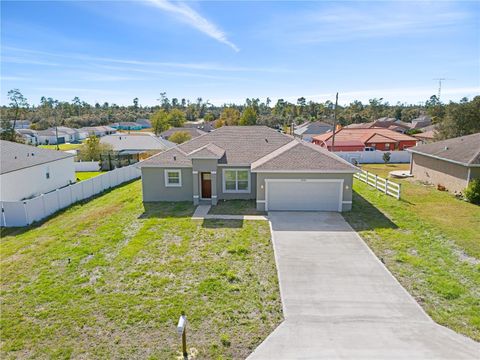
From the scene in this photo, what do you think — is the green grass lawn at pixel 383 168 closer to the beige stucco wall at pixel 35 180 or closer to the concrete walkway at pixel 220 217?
the concrete walkway at pixel 220 217

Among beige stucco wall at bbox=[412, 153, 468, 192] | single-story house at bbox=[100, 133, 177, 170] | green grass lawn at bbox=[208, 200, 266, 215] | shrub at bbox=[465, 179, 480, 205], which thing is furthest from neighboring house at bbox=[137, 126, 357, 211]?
single-story house at bbox=[100, 133, 177, 170]

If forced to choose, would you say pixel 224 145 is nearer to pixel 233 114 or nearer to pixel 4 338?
pixel 4 338

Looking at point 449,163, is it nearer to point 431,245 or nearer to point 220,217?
point 431,245

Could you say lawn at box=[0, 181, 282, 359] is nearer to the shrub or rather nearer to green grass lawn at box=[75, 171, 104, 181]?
the shrub

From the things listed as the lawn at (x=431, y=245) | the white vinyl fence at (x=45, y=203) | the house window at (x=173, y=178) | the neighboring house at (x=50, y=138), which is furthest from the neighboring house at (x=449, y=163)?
the neighboring house at (x=50, y=138)

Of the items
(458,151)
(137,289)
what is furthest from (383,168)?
(137,289)

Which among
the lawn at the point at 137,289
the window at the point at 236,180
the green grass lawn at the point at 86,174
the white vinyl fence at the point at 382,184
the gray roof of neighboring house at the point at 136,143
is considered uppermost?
the gray roof of neighboring house at the point at 136,143
